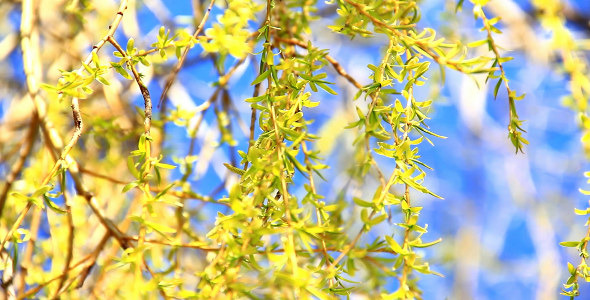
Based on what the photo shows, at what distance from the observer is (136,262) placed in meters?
0.32

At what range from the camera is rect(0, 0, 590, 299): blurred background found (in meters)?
0.71

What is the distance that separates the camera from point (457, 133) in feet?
6.68

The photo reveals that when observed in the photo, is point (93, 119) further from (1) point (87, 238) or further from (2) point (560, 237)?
(2) point (560, 237)

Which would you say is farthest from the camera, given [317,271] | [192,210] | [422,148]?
[422,148]

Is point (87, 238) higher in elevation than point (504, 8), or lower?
lower

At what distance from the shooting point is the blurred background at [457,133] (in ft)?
2.34

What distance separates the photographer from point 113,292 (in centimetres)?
61

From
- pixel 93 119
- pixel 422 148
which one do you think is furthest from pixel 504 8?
pixel 93 119

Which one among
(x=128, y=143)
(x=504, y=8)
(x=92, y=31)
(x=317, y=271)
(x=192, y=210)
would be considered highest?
(x=504, y=8)

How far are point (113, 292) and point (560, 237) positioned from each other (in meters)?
1.70

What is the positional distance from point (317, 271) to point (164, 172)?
49cm

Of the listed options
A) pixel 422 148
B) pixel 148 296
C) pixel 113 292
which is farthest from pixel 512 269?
pixel 148 296

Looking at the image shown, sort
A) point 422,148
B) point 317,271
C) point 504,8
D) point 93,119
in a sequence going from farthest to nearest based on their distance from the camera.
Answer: point 422,148, point 504,8, point 93,119, point 317,271

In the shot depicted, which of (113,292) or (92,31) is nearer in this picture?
(113,292)
